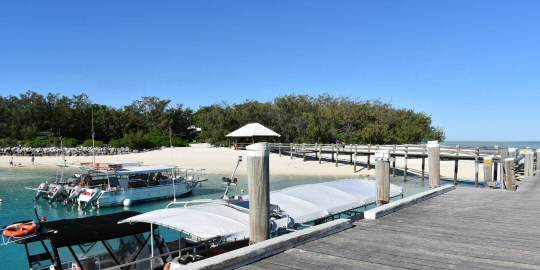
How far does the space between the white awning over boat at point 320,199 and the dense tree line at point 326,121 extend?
43377 millimetres

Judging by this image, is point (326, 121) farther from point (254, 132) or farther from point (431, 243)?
point (431, 243)

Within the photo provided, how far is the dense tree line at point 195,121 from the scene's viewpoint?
200 feet

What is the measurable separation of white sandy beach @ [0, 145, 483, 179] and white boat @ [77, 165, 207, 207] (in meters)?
15.6

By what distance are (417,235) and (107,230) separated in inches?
275

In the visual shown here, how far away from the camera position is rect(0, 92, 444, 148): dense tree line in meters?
60.8

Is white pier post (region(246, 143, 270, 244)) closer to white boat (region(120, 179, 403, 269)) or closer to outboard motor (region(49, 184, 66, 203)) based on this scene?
white boat (region(120, 179, 403, 269))

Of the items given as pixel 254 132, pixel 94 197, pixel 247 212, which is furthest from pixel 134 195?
pixel 254 132

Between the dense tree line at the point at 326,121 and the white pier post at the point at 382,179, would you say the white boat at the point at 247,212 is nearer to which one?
the white pier post at the point at 382,179

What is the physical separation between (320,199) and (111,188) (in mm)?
18466

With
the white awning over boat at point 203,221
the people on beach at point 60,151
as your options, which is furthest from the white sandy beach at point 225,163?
the white awning over boat at point 203,221

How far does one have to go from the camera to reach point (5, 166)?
59.6 m

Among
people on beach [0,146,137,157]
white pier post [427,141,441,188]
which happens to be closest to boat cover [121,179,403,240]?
white pier post [427,141,441,188]

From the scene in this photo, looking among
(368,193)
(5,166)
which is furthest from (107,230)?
(5,166)

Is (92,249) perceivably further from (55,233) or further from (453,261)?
(453,261)
